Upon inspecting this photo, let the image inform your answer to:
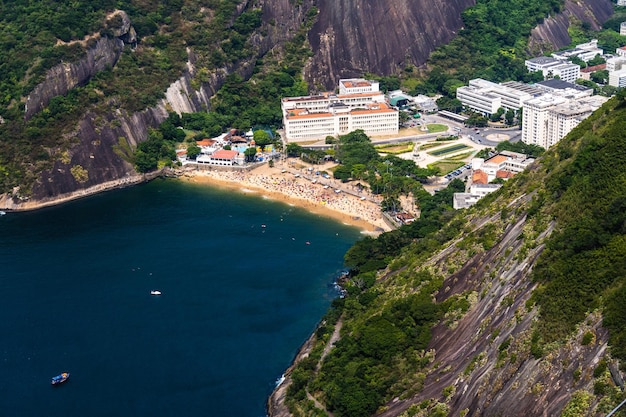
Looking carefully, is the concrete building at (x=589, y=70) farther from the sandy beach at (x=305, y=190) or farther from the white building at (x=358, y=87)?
the sandy beach at (x=305, y=190)

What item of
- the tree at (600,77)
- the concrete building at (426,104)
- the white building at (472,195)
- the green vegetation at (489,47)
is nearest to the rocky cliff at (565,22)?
the green vegetation at (489,47)

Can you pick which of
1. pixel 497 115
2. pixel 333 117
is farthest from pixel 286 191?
pixel 497 115

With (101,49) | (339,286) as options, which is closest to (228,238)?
(339,286)

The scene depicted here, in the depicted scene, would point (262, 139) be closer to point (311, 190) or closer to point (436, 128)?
point (311, 190)

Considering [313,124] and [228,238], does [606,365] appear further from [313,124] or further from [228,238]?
[313,124]

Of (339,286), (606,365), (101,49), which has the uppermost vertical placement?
(101,49)

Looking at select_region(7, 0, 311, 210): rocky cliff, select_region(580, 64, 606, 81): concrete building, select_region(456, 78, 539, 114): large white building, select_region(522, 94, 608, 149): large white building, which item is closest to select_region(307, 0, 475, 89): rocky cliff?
select_region(7, 0, 311, 210): rocky cliff
